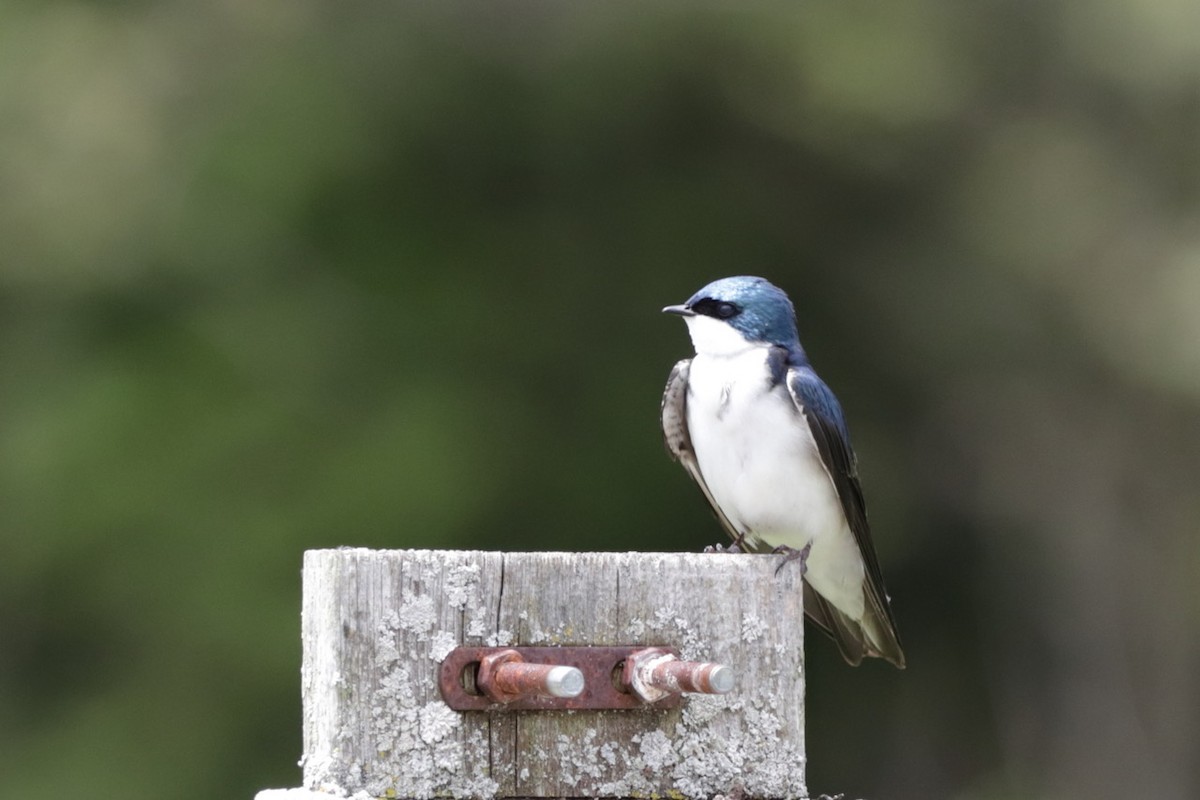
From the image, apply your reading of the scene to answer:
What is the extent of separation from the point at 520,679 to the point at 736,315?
2.15 meters

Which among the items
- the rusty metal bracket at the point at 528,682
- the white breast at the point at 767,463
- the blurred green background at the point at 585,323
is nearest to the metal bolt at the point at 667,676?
the rusty metal bracket at the point at 528,682

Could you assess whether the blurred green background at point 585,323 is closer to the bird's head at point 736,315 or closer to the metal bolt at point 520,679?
the bird's head at point 736,315

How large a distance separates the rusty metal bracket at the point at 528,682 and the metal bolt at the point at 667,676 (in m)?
0.01

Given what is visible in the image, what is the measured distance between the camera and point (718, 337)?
4199mm

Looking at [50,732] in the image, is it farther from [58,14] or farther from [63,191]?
[58,14]

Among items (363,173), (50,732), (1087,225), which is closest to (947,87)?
(1087,225)

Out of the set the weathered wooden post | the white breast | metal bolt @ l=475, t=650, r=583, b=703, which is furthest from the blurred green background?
metal bolt @ l=475, t=650, r=583, b=703

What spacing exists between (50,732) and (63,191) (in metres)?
2.57

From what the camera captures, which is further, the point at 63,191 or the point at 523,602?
the point at 63,191

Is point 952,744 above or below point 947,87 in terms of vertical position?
below

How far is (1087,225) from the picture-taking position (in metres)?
8.58

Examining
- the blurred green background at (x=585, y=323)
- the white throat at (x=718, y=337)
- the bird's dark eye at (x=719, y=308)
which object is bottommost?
the white throat at (x=718, y=337)

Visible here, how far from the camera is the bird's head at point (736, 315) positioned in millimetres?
4160

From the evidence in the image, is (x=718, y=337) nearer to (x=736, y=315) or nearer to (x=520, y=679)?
(x=736, y=315)
